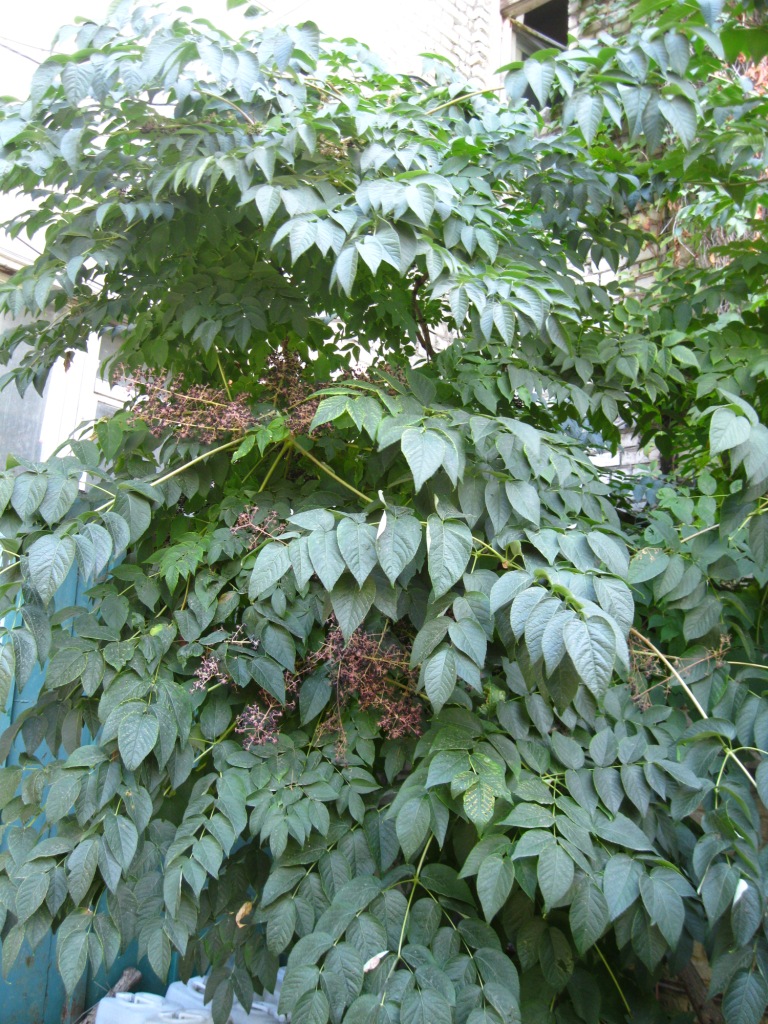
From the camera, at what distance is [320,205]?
5.61 ft

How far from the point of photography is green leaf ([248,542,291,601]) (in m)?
1.52

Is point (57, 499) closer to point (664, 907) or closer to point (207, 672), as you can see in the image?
point (207, 672)

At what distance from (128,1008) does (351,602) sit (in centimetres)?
177

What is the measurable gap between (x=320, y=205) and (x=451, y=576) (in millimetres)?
803

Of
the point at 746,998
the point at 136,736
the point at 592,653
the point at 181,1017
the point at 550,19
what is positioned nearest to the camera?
the point at 592,653

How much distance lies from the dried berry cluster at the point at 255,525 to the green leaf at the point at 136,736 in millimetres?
425

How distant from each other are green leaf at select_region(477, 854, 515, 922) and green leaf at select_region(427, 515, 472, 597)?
0.47m

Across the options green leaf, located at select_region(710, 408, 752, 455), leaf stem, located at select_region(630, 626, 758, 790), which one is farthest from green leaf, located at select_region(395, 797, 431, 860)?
green leaf, located at select_region(710, 408, 752, 455)

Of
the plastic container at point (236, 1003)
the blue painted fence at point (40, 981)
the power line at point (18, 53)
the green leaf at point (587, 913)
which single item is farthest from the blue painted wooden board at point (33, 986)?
the power line at point (18, 53)

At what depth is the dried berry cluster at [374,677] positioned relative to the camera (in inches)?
70.5

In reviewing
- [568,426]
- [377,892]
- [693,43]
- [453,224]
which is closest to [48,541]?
[377,892]

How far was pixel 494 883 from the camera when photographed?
55.7 inches

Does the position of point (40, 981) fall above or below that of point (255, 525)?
below

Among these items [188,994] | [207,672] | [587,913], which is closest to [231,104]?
[207,672]
